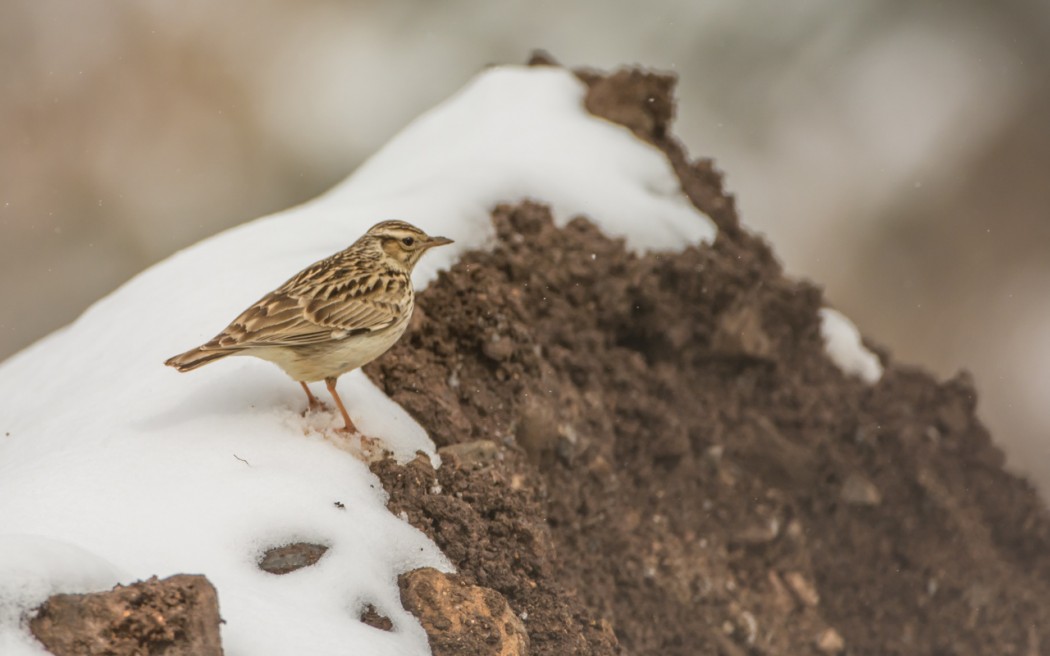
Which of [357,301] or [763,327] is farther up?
[763,327]

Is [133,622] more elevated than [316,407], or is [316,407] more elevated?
[316,407]

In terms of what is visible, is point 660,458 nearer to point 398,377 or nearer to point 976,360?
point 398,377

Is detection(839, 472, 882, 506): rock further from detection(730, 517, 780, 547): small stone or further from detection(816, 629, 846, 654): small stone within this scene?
detection(816, 629, 846, 654): small stone

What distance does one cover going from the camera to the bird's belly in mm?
4523

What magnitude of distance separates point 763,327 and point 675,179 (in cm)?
117

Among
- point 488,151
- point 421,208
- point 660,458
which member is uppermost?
point 488,151

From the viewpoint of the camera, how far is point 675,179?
7.27 metres

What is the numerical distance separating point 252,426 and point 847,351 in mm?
4196

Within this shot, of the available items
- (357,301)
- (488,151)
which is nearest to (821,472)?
(488,151)

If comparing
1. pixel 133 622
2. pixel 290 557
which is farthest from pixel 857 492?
pixel 133 622

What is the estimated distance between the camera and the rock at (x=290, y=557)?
377cm

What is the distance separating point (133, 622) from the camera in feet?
10.2

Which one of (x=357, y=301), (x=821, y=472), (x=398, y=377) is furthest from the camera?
(x=821, y=472)

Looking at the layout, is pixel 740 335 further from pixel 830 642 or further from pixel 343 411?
pixel 343 411
